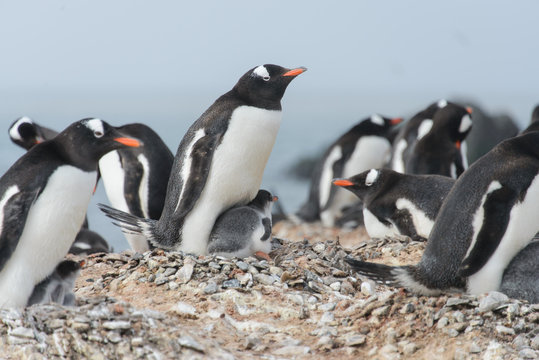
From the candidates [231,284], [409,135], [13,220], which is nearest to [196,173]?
[231,284]

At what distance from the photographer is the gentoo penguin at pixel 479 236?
453 centimetres

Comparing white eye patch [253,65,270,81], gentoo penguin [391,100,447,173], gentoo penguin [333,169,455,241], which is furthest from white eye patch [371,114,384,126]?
white eye patch [253,65,270,81]

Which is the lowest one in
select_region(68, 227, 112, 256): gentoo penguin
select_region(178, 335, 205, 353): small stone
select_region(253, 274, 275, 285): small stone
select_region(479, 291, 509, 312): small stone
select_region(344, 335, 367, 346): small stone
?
select_region(68, 227, 112, 256): gentoo penguin

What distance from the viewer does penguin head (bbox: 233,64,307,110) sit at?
578cm

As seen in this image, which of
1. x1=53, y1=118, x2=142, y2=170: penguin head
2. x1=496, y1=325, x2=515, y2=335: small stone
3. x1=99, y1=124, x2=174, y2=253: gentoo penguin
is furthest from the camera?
x1=99, y1=124, x2=174, y2=253: gentoo penguin

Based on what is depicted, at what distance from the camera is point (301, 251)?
19.1ft

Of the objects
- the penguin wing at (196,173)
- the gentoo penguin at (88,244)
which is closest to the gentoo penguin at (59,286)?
the penguin wing at (196,173)

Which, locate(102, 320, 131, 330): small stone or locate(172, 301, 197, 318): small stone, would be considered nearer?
locate(102, 320, 131, 330): small stone

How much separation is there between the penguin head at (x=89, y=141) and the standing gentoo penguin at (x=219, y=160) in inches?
44.6

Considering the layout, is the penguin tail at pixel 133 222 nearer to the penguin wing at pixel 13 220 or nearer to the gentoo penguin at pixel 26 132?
the penguin wing at pixel 13 220

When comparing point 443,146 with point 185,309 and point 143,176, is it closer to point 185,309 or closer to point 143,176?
point 143,176

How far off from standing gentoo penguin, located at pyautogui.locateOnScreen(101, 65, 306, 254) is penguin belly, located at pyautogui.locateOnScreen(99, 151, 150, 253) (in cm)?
88

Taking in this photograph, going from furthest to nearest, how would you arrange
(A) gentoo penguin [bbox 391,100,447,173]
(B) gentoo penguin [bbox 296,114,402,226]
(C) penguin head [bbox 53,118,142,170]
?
(B) gentoo penguin [bbox 296,114,402,226]
(A) gentoo penguin [bbox 391,100,447,173]
(C) penguin head [bbox 53,118,142,170]

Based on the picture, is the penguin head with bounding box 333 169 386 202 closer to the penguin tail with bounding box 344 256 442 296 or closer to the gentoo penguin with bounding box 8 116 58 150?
the penguin tail with bounding box 344 256 442 296
